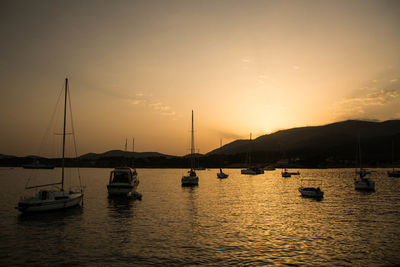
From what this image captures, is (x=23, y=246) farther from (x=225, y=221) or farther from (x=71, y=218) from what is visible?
(x=225, y=221)

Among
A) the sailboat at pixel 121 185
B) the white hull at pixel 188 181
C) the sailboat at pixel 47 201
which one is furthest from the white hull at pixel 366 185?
the sailboat at pixel 47 201

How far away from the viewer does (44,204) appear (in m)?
35.0

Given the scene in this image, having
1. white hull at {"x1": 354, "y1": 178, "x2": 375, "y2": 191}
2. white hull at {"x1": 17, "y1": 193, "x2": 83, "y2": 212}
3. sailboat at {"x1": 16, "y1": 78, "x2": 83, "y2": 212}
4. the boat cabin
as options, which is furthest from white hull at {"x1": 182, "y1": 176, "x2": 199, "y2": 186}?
white hull at {"x1": 354, "y1": 178, "x2": 375, "y2": 191}

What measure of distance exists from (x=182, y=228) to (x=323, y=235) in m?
13.8

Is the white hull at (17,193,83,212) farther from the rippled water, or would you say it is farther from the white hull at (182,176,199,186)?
the white hull at (182,176,199,186)

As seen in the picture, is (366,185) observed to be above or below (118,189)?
below

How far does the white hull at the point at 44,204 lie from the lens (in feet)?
112

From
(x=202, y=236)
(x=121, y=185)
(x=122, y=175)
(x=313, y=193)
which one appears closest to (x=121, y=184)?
(x=121, y=185)

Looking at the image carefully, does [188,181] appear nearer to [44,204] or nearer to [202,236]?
[44,204]

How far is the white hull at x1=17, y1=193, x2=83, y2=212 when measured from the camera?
34.1m

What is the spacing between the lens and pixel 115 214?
3697 cm

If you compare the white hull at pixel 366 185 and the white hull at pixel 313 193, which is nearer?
the white hull at pixel 313 193

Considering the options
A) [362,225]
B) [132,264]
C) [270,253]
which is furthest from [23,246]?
[362,225]

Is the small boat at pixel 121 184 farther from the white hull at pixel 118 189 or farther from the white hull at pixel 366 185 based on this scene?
the white hull at pixel 366 185
